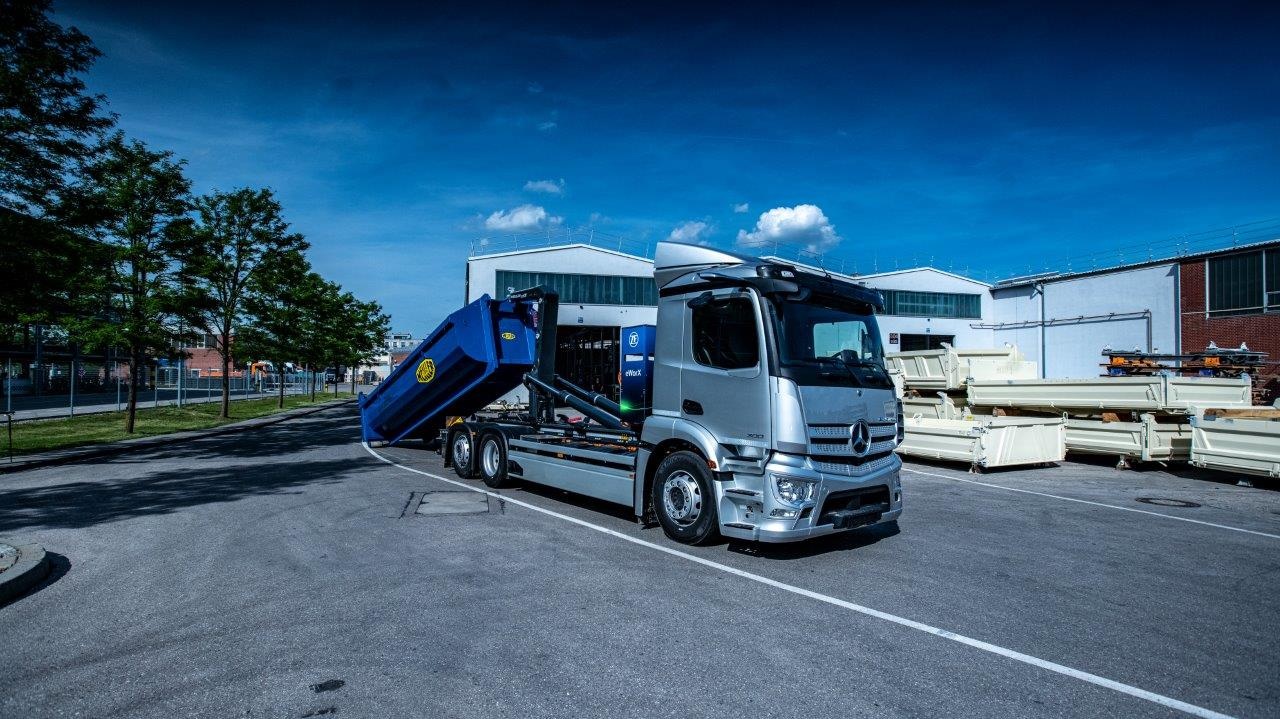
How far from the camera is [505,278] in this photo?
37.3m

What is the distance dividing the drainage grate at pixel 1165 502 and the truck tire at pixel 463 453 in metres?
10.4

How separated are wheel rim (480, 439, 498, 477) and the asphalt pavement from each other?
1.62m

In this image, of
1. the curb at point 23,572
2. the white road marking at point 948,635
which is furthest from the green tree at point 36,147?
the white road marking at point 948,635

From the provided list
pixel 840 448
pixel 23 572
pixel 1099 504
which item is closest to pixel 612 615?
pixel 840 448

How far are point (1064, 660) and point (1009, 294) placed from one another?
48.2 m

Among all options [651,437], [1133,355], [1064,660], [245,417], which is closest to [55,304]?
[651,437]

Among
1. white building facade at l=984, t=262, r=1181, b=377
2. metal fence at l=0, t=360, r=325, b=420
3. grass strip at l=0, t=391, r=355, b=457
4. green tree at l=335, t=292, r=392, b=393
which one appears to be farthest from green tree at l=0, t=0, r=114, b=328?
white building facade at l=984, t=262, r=1181, b=377

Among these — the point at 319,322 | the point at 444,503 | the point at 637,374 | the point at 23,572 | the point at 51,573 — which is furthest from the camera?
the point at 319,322

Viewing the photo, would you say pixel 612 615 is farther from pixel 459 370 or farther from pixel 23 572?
pixel 459 370

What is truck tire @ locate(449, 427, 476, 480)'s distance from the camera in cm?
1104

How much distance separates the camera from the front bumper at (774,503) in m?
5.95

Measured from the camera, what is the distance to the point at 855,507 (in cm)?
638

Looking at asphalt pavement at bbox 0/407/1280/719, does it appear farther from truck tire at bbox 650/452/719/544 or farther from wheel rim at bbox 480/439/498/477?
wheel rim at bbox 480/439/498/477

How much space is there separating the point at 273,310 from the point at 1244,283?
44399 mm
